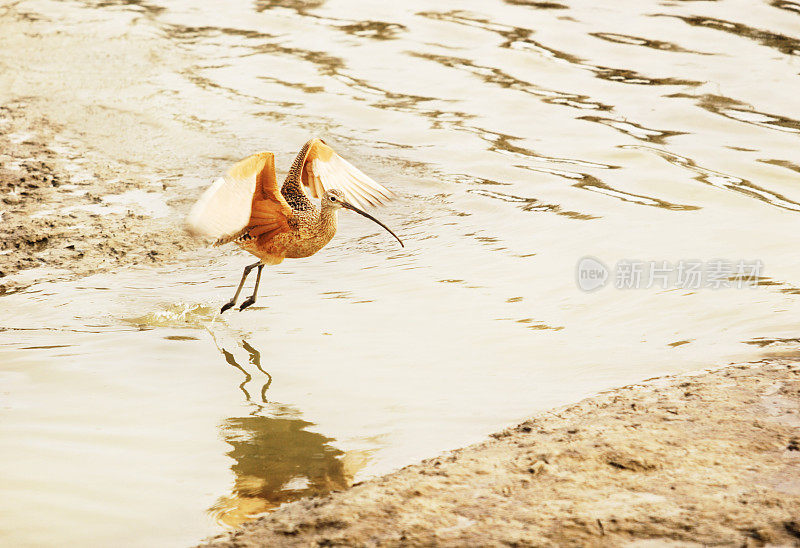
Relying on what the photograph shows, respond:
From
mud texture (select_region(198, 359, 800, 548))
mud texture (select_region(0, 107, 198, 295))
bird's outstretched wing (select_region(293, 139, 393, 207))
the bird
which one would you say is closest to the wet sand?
mud texture (select_region(198, 359, 800, 548))

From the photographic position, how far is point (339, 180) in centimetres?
757

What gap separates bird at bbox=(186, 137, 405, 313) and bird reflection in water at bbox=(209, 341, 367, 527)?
3.90ft

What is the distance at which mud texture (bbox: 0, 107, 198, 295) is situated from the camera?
300 inches

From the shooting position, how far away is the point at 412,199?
917 centimetres

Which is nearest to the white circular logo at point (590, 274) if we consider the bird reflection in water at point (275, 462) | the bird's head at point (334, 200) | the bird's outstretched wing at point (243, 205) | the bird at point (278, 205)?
the bird's head at point (334, 200)

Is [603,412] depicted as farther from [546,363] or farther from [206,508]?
[206,508]

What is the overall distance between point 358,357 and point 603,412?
1.86m

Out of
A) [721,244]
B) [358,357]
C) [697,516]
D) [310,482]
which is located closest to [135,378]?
[358,357]

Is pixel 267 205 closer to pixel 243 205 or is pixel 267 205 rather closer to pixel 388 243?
pixel 243 205

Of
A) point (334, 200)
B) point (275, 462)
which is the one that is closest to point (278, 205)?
point (334, 200)

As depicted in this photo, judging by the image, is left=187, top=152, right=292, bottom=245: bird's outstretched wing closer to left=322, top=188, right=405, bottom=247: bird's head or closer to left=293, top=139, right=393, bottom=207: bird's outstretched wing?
left=322, top=188, right=405, bottom=247: bird's head

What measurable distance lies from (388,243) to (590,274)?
177 centimetres

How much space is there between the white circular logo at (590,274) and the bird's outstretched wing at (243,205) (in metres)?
2.23

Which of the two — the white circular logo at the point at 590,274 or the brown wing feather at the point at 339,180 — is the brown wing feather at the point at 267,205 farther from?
the white circular logo at the point at 590,274
